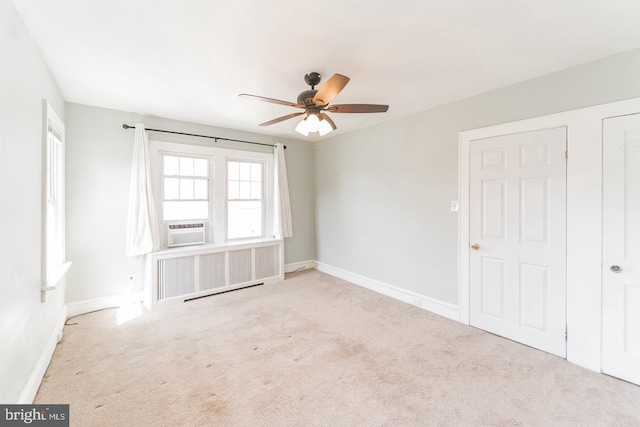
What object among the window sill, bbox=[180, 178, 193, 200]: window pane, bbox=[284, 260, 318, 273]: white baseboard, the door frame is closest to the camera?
the door frame

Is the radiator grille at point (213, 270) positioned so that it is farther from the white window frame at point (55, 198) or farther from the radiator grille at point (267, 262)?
the white window frame at point (55, 198)

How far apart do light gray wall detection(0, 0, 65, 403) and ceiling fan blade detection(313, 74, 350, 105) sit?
1865 millimetres

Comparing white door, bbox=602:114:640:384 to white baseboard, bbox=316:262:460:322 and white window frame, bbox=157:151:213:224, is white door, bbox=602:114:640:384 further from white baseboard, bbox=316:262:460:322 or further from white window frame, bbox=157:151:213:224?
white window frame, bbox=157:151:213:224

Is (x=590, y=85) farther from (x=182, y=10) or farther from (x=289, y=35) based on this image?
(x=182, y=10)

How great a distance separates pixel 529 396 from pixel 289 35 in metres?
3.10

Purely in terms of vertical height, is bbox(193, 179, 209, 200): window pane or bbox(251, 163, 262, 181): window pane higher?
bbox(251, 163, 262, 181): window pane


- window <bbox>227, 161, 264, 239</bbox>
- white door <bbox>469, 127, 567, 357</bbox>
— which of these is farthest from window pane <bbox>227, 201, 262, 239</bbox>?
white door <bbox>469, 127, 567, 357</bbox>

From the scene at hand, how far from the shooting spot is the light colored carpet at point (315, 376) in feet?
5.73

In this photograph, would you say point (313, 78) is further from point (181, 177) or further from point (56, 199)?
point (56, 199)

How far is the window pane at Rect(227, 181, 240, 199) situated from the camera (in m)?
4.47

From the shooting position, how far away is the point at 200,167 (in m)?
4.16

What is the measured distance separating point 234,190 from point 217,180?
35 centimetres

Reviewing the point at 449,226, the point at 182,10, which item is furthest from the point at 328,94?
the point at 449,226

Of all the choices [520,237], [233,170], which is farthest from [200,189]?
[520,237]
